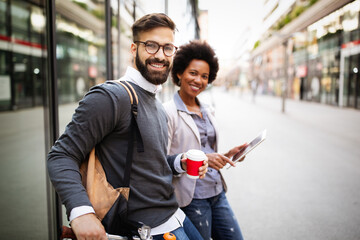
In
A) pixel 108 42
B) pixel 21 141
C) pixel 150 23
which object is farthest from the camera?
pixel 21 141

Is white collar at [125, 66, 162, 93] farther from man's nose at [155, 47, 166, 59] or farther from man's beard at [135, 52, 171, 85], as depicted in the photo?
man's nose at [155, 47, 166, 59]

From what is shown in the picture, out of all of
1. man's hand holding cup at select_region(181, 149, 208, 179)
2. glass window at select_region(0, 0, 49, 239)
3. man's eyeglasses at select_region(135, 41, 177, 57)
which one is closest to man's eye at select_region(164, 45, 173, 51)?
man's eyeglasses at select_region(135, 41, 177, 57)

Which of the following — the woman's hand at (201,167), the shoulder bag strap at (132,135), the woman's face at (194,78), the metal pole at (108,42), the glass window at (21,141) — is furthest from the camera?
the glass window at (21,141)

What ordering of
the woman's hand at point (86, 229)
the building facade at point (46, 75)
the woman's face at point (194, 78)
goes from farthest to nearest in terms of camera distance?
1. the woman's face at point (194, 78)
2. the building facade at point (46, 75)
3. the woman's hand at point (86, 229)

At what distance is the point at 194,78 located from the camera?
2365 mm

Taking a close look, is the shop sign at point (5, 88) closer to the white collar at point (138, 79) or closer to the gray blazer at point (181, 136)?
the gray blazer at point (181, 136)

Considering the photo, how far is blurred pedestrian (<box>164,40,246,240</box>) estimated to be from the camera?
2002 millimetres

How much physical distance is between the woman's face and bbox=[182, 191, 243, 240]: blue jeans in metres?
0.92

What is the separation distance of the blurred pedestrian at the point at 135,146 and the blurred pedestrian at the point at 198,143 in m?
0.36

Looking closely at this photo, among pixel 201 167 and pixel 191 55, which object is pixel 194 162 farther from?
pixel 191 55

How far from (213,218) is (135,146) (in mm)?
1123

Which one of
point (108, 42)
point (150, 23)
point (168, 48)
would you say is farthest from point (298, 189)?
point (150, 23)

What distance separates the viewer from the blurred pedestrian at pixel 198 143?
6.57 feet

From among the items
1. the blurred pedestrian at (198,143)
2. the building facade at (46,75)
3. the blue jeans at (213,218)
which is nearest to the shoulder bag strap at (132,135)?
the building facade at (46,75)
